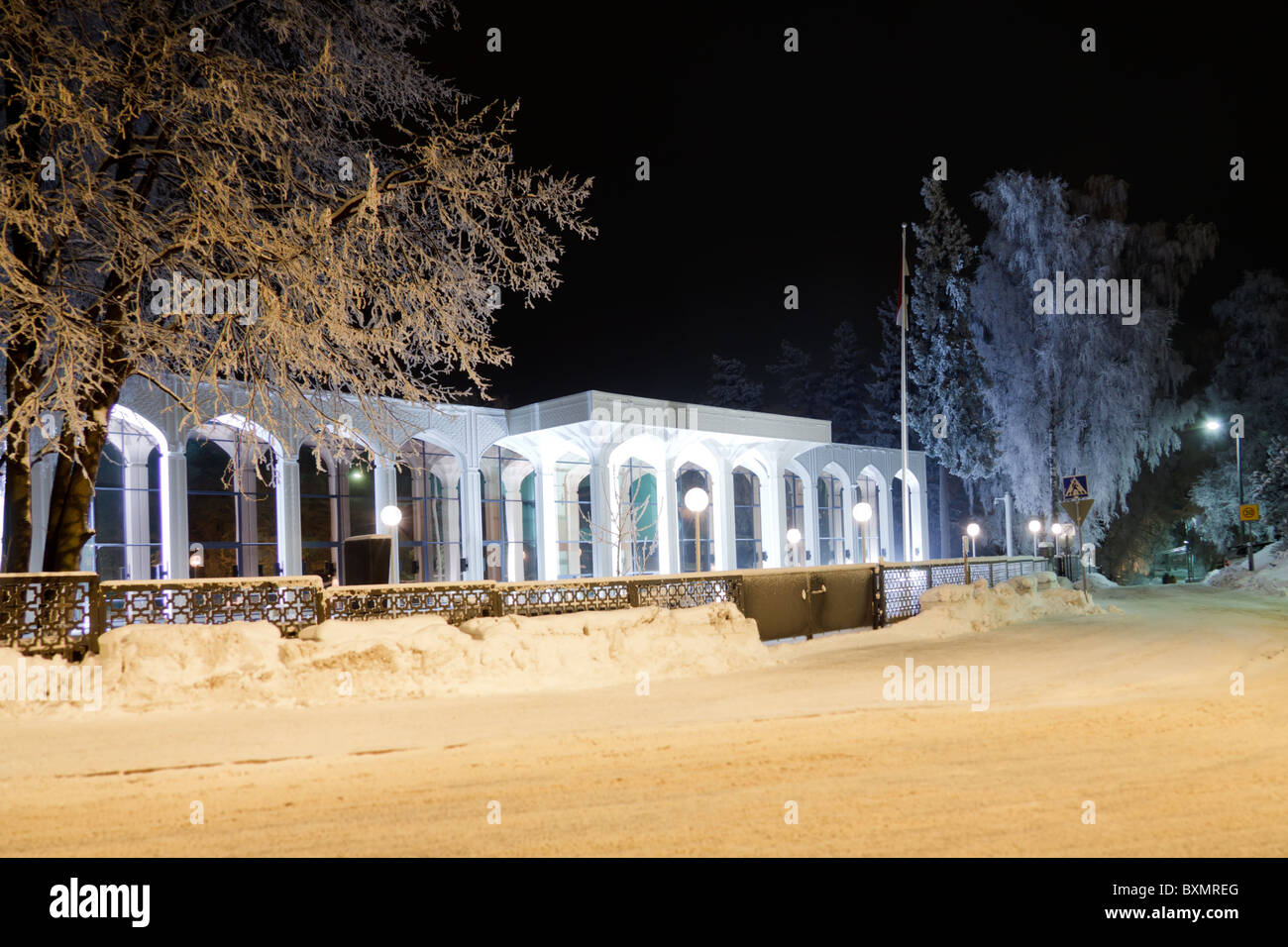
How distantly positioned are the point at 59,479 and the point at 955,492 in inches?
1861

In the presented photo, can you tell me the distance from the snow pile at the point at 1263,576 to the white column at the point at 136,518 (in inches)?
1176

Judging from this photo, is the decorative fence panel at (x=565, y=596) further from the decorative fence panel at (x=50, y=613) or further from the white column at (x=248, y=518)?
the white column at (x=248, y=518)

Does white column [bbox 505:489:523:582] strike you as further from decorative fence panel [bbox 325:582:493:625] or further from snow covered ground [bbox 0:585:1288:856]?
snow covered ground [bbox 0:585:1288:856]

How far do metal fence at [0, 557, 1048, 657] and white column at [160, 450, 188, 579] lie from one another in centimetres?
1259

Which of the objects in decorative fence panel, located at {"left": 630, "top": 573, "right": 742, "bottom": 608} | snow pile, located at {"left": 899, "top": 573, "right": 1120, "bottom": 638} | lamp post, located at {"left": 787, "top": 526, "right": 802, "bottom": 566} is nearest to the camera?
decorative fence panel, located at {"left": 630, "top": 573, "right": 742, "bottom": 608}

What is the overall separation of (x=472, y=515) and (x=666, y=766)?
72.0 ft

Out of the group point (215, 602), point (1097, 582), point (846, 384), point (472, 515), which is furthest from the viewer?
point (846, 384)

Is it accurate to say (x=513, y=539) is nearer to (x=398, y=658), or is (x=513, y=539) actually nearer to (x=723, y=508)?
(x=723, y=508)

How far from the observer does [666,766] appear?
258 inches

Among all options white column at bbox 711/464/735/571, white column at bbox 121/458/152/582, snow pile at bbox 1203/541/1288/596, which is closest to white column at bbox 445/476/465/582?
white column at bbox 711/464/735/571

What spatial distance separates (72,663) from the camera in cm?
897

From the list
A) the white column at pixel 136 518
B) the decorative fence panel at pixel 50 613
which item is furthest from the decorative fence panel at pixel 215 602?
the white column at pixel 136 518

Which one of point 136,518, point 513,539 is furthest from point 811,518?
point 136,518

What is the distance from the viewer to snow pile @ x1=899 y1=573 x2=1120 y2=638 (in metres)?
15.5
